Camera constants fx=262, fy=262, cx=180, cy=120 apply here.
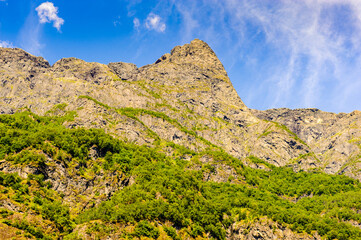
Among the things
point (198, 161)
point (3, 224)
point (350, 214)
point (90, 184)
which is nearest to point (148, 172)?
point (90, 184)

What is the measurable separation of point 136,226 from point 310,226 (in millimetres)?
83213

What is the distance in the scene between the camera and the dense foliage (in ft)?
303

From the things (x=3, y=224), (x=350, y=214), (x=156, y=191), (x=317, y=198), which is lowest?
(x=3, y=224)

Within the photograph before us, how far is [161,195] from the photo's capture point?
11862 cm

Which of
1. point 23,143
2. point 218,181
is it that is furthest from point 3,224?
point 218,181

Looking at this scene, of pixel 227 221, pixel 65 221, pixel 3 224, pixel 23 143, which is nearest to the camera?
pixel 3 224

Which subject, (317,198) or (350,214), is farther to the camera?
(317,198)

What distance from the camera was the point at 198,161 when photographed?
184250 mm

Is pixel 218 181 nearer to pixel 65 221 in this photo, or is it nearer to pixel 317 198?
pixel 317 198

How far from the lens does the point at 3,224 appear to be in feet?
232

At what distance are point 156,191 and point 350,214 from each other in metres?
101

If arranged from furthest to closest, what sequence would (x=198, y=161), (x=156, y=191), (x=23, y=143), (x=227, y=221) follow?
(x=198, y=161)
(x=227, y=221)
(x=156, y=191)
(x=23, y=143)

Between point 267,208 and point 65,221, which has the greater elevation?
point 267,208

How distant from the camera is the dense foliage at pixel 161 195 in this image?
92.4 metres
